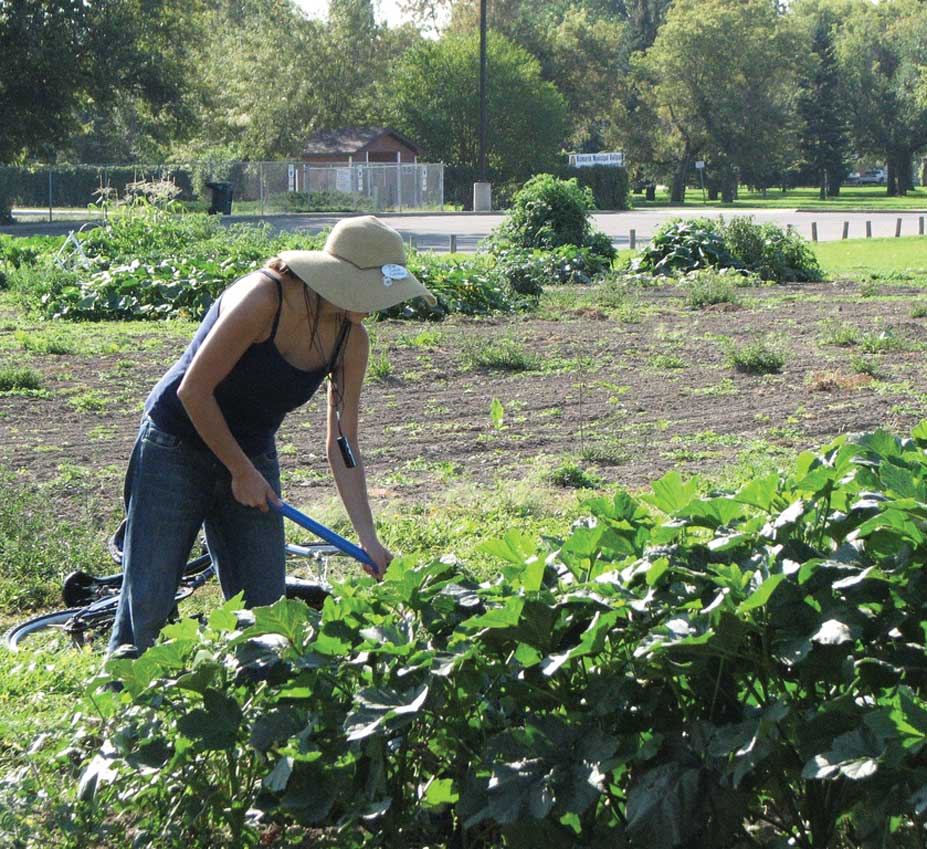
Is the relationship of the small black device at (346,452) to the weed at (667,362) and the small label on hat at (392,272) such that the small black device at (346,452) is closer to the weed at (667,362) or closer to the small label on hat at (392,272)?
the small label on hat at (392,272)

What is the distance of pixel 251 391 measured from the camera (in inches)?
146

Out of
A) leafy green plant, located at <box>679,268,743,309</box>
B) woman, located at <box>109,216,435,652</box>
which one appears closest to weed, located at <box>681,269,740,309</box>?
leafy green plant, located at <box>679,268,743,309</box>

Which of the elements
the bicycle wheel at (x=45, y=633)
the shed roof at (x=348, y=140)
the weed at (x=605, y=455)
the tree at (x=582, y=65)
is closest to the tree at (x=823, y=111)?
the tree at (x=582, y=65)

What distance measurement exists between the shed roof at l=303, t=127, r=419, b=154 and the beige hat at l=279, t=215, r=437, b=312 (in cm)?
5881

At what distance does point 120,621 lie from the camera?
154 inches

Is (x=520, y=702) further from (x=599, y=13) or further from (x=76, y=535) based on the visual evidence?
(x=599, y=13)

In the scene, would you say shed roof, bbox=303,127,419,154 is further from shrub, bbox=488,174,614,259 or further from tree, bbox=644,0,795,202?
shrub, bbox=488,174,614,259

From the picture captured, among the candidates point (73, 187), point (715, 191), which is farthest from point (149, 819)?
point (715, 191)

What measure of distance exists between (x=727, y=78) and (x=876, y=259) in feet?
180

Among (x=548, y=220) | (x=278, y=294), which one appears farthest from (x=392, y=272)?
(x=548, y=220)

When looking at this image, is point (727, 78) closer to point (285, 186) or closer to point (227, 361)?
point (285, 186)

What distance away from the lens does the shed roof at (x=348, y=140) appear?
2409 inches

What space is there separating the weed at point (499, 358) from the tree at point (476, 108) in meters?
51.1

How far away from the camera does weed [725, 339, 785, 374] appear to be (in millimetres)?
10914
